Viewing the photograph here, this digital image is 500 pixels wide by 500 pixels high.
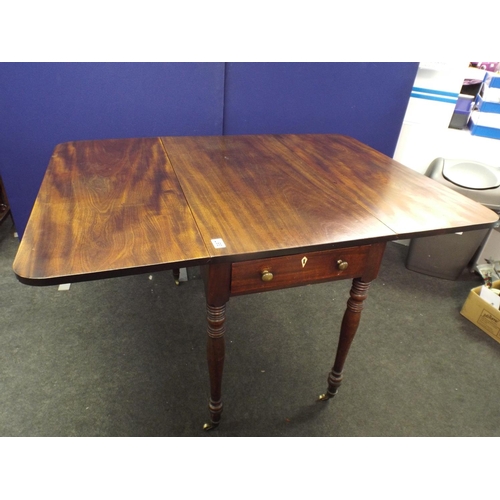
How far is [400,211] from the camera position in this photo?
3.62 ft

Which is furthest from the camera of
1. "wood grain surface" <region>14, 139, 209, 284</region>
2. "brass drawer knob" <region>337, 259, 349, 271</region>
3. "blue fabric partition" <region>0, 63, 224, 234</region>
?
"blue fabric partition" <region>0, 63, 224, 234</region>

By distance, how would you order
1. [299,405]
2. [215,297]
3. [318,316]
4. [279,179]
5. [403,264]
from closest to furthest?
[215,297] < [279,179] < [299,405] < [318,316] < [403,264]

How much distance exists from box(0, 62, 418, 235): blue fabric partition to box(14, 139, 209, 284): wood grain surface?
0.55 m

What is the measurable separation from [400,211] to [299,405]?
0.82m

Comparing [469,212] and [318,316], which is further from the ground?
[469,212]

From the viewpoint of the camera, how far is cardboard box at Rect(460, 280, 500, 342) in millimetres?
1782

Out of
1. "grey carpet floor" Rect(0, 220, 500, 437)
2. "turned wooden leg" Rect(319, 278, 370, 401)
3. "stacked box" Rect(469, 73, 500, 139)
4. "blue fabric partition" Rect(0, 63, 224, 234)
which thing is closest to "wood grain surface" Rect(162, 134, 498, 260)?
"turned wooden leg" Rect(319, 278, 370, 401)

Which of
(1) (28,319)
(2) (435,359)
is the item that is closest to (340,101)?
(2) (435,359)

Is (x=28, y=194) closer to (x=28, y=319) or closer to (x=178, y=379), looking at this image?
(x=28, y=319)

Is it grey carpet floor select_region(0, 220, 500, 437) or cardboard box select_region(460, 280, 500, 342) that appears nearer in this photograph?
grey carpet floor select_region(0, 220, 500, 437)

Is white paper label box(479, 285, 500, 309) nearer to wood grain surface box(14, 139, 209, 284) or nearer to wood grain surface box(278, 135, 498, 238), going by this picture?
wood grain surface box(278, 135, 498, 238)

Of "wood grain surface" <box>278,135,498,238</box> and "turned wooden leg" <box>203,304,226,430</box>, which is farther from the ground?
"wood grain surface" <box>278,135,498,238</box>

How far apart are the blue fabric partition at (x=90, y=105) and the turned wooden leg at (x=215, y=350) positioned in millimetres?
1188

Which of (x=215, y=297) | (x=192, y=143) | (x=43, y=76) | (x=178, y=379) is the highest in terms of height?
(x=43, y=76)
